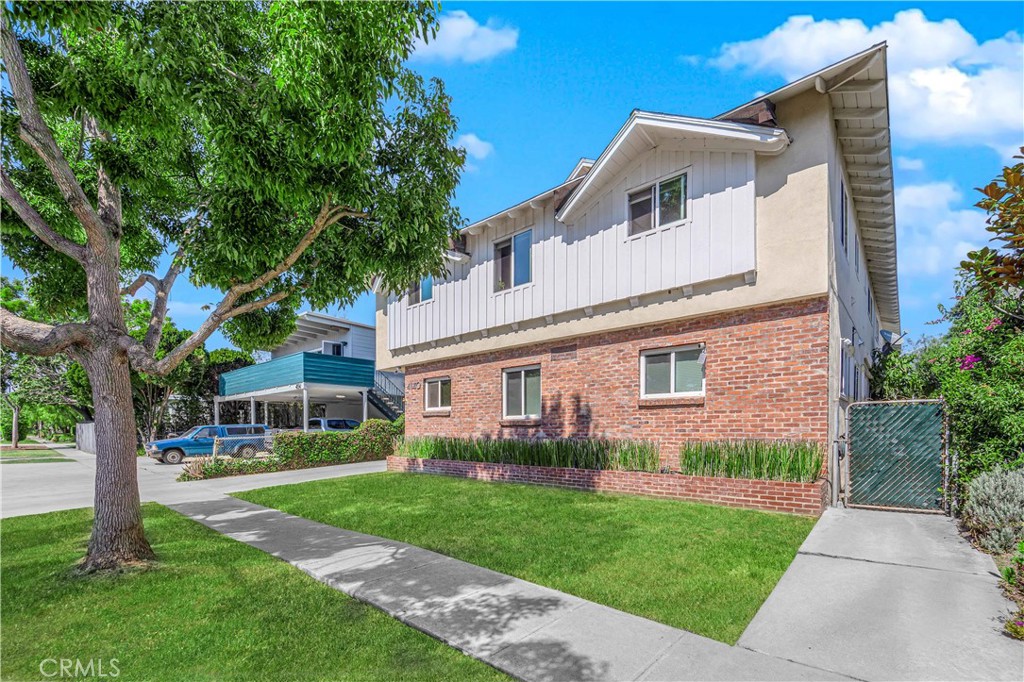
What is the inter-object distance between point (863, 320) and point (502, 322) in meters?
9.86

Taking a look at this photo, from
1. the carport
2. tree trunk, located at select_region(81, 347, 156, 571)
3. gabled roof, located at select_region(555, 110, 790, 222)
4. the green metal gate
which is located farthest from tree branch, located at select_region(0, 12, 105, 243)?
the carport

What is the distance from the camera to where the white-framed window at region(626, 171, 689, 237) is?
34.0 ft

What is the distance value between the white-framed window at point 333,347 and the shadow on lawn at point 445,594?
22893 millimetres

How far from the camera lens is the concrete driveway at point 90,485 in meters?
11.5

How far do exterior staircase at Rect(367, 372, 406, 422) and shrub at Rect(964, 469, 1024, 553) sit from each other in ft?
78.0

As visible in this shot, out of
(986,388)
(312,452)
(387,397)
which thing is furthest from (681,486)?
(387,397)

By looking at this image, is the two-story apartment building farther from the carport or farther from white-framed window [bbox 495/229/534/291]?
the carport

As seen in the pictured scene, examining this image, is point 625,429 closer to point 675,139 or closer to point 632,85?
point 675,139

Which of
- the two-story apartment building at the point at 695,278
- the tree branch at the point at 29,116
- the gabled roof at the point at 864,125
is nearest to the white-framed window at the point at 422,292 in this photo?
the two-story apartment building at the point at 695,278

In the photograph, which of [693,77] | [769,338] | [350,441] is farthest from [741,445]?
[350,441]

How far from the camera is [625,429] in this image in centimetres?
1126

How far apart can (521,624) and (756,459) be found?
6.24 metres

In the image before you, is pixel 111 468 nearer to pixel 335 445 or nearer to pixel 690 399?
pixel 690 399

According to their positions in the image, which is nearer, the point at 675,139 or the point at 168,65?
the point at 168,65
